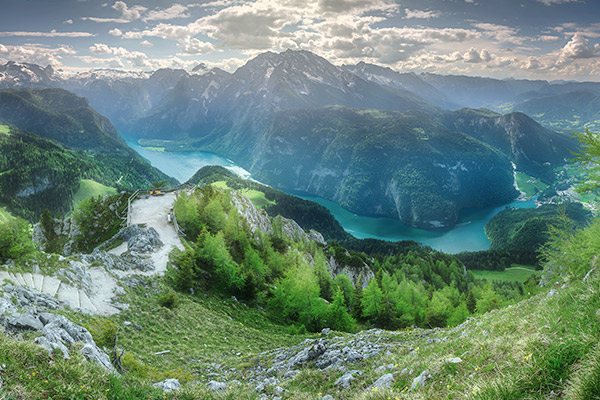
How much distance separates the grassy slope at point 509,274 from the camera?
154 metres

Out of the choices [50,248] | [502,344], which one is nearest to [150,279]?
[502,344]

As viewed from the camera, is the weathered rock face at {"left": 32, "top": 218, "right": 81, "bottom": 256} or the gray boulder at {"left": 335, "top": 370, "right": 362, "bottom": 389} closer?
the gray boulder at {"left": 335, "top": 370, "right": 362, "bottom": 389}

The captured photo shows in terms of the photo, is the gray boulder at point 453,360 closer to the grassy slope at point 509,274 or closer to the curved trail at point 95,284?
the curved trail at point 95,284

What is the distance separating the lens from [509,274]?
16312cm

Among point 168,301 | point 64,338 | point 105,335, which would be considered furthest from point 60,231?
point 64,338

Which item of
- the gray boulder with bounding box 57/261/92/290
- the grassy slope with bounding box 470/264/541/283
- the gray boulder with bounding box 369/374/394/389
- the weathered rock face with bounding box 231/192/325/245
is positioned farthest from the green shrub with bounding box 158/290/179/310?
the grassy slope with bounding box 470/264/541/283

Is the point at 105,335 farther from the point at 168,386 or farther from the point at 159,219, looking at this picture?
the point at 159,219

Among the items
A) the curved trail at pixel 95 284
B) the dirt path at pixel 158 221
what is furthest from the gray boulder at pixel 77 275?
the dirt path at pixel 158 221

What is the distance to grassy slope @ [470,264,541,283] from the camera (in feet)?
506

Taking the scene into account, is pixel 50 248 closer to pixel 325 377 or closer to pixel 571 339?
pixel 325 377

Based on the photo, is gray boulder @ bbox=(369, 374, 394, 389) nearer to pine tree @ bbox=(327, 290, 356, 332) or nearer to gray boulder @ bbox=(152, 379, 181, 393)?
gray boulder @ bbox=(152, 379, 181, 393)

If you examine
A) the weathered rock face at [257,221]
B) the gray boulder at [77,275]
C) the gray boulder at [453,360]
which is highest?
the gray boulder at [453,360]

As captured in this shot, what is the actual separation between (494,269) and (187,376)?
19613 cm

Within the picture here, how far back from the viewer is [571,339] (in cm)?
735
